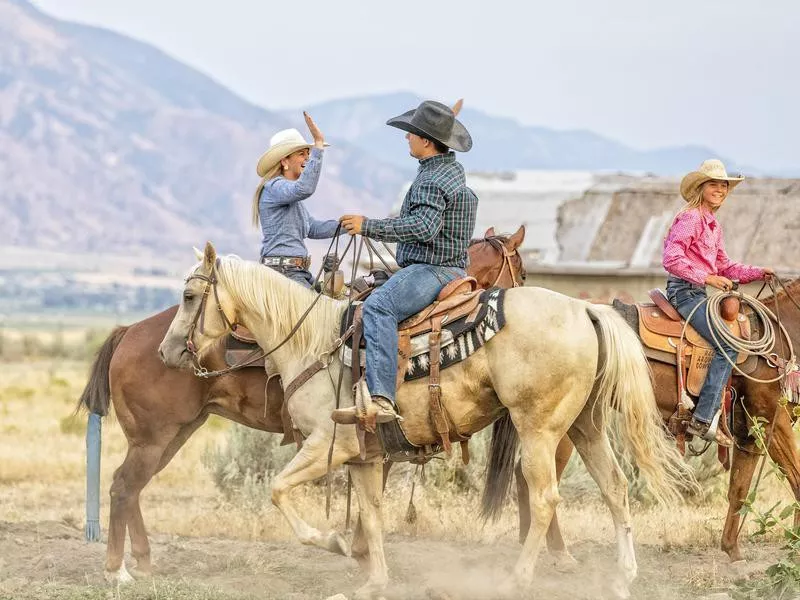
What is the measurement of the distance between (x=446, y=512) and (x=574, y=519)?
111 centimetres

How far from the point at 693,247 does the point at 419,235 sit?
212 centimetres

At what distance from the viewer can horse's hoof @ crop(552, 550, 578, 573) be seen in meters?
9.20

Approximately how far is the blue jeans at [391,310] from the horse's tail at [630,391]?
39.1 inches

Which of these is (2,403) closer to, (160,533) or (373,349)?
(160,533)

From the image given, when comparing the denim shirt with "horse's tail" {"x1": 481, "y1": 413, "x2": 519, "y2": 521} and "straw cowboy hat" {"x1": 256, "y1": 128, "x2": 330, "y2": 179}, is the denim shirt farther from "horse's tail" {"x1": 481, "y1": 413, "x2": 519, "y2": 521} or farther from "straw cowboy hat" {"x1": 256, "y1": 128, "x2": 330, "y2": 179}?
"horse's tail" {"x1": 481, "y1": 413, "x2": 519, "y2": 521}

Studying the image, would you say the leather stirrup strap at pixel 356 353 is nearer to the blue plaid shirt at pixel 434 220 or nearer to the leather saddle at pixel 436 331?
the leather saddle at pixel 436 331

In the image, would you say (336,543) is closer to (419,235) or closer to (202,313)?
(202,313)

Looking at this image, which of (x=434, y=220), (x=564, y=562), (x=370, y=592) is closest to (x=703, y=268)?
(x=434, y=220)

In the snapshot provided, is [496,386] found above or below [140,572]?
above

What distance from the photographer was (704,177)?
351 inches

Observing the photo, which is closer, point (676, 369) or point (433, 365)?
point (433, 365)

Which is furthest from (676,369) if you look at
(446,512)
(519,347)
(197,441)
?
(197,441)

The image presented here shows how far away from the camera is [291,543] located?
10383mm

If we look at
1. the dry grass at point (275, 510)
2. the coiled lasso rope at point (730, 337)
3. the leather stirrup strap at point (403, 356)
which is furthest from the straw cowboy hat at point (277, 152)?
the coiled lasso rope at point (730, 337)
